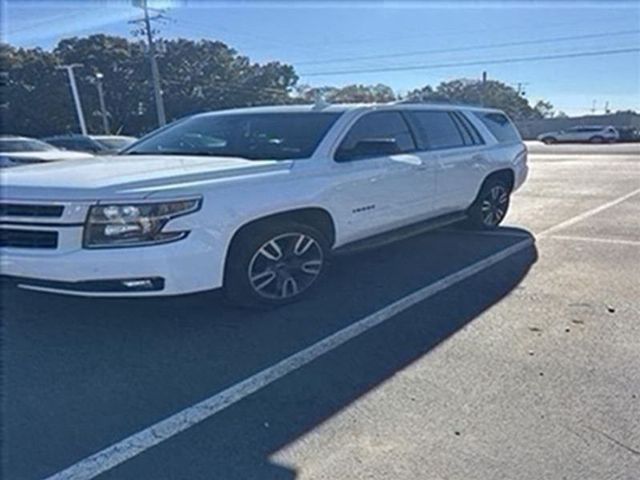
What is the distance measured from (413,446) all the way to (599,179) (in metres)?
13.1

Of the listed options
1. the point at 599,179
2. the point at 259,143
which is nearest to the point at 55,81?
the point at 599,179

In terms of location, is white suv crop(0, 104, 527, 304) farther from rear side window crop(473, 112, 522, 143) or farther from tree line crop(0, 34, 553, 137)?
tree line crop(0, 34, 553, 137)

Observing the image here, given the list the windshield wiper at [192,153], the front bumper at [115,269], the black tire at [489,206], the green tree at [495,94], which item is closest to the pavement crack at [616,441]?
the front bumper at [115,269]

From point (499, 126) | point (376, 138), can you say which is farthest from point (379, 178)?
point (499, 126)

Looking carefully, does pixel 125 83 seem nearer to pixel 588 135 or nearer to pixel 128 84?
pixel 128 84

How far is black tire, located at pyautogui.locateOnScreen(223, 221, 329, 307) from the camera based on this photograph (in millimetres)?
4121

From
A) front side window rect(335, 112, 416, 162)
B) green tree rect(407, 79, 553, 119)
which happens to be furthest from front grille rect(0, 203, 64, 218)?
green tree rect(407, 79, 553, 119)

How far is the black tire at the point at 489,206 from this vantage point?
7.05 m

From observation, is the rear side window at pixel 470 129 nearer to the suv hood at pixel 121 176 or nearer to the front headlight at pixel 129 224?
the suv hood at pixel 121 176

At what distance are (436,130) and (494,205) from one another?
1.72 m

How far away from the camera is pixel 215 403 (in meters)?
3.03

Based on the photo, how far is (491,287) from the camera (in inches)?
196

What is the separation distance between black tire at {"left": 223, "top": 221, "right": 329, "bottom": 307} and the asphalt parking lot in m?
0.15

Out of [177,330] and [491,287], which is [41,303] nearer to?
[177,330]
